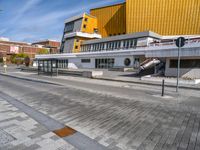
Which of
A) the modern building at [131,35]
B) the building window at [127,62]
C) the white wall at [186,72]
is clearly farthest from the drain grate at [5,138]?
the building window at [127,62]

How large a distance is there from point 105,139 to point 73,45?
4811cm

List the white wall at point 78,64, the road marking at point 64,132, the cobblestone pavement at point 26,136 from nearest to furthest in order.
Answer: the cobblestone pavement at point 26,136
the road marking at point 64,132
the white wall at point 78,64

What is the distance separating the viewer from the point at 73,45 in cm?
5088

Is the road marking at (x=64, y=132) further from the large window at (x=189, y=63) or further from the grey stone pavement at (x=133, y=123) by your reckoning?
the large window at (x=189, y=63)

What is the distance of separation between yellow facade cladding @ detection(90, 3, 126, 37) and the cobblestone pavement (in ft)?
165

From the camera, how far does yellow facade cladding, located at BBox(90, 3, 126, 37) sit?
53344 mm

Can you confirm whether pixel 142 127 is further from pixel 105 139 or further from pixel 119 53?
pixel 119 53

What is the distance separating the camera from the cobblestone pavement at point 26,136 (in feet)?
13.7

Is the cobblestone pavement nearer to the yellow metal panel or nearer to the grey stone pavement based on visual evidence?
the grey stone pavement

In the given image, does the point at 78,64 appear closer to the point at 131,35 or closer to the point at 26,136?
the point at 131,35

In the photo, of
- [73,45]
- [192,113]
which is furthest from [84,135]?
[73,45]

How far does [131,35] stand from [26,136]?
3616 cm

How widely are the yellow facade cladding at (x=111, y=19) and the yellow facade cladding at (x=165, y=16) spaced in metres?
6.44

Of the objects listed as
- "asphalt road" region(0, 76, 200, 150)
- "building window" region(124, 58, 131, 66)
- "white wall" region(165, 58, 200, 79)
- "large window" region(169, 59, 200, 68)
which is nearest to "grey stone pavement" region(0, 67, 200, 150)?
"asphalt road" region(0, 76, 200, 150)
